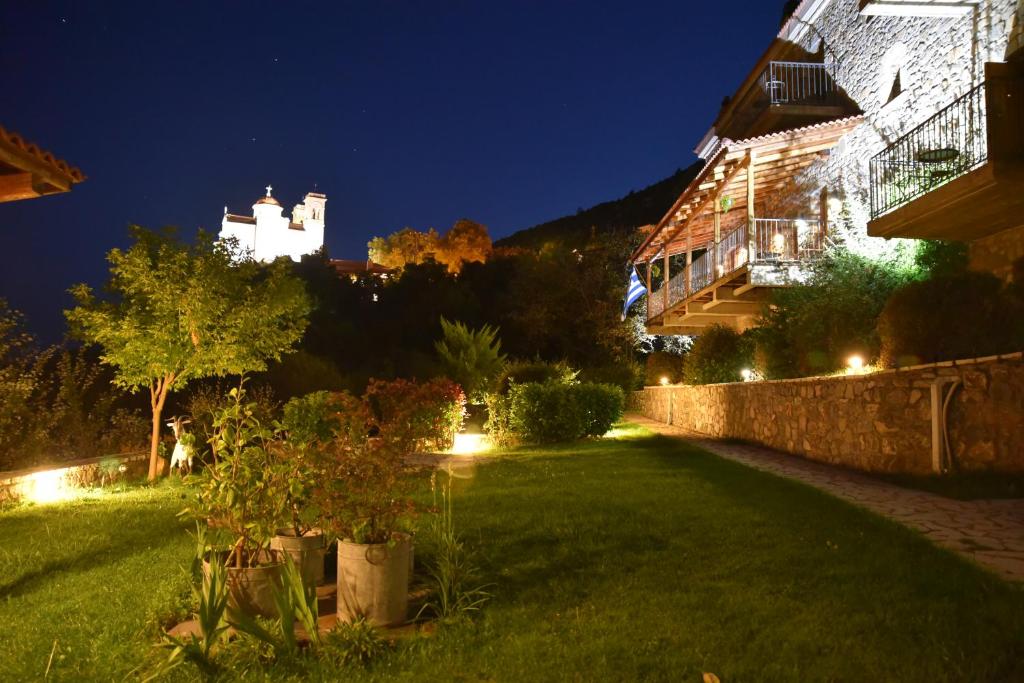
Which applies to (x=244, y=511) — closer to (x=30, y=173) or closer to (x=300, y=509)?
(x=300, y=509)

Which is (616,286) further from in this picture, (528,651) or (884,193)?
(528,651)

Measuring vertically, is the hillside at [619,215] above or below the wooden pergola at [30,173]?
above

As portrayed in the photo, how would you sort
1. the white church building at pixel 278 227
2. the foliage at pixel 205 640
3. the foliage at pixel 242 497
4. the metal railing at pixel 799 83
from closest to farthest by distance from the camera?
the foliage at pixel 205 640
the foliage at pixel 242 497
the metal railing at pixel 799 83
the white church building at pixel 278 227

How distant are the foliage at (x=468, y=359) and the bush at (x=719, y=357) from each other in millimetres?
6300

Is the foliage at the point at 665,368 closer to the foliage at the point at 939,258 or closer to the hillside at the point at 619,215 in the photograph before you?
the foliage at the point at 939,258

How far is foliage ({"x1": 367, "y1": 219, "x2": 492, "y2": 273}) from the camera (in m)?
59.2

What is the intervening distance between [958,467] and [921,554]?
152 inches

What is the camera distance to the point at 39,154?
620cm

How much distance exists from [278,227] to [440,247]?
35938mm

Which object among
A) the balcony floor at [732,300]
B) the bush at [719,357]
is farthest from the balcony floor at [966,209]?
the bush at [719,357]

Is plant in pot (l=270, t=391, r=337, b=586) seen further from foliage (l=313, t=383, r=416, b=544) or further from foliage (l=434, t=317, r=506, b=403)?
foliage (l=434, t=317, r=506, b=403)

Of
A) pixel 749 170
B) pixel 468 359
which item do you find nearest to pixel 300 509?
pixel 749 170

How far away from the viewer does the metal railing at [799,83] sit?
17.8 meters

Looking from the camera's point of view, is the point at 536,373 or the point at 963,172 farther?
the point at 536,373
